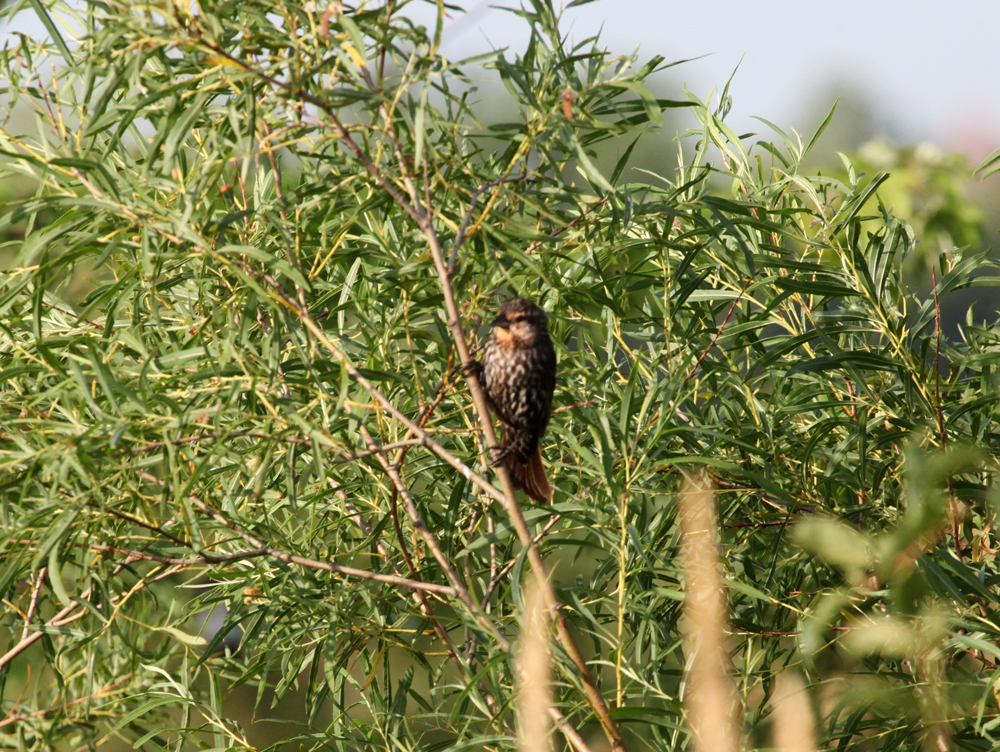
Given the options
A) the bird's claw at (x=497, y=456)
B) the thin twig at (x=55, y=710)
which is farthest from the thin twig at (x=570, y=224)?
the thin twig at (x=55, y=710)

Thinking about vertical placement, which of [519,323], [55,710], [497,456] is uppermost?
[519,323]

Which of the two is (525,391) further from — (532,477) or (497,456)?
(497,456)

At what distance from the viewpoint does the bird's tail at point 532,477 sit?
96.5 inches

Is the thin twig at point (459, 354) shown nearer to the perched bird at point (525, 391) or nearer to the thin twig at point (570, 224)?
the thin twig at point (570, 224)

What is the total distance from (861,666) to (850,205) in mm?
1210

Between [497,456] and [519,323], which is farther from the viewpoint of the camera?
[519,323]

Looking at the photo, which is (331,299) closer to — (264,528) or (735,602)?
(264,528)

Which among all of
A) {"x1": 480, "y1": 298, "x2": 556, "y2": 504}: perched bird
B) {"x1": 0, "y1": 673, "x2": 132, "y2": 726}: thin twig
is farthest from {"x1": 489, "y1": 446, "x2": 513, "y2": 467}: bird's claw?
{"x1": 0, "y1": 673, "x2": 132, "y2": 726}: thin twig

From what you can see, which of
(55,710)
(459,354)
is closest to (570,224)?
(459,354)

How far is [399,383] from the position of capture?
2.21 meters

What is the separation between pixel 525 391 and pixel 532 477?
0.23 meters

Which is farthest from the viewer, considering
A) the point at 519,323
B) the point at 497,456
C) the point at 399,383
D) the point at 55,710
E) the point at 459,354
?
the point at 519,323

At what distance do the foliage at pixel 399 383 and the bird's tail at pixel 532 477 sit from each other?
0.12 m

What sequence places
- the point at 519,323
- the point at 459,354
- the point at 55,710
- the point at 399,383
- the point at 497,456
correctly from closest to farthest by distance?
the point at 459,354, the point at 55,710, the point at 497,456, the point at 399,383, the point at 519,323
